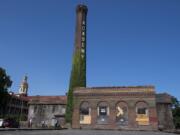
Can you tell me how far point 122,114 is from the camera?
41625mm

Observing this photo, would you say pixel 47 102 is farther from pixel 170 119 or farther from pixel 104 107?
pixel 170 119

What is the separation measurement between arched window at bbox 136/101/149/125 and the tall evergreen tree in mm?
13000

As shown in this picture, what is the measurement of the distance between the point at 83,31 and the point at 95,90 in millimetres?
15700

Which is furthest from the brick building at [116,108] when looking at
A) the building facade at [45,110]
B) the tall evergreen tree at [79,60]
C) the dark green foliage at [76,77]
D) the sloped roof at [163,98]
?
the building facade at [45,110]

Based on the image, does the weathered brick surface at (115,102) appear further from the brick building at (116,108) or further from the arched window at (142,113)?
the arched window at (142,113)

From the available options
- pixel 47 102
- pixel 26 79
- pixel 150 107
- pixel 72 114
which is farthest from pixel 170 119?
pixel 26 79

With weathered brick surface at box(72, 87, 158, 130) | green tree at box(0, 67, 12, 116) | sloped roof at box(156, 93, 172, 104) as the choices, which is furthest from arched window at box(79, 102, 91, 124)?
green tree at box(0, 67, 12, 116)

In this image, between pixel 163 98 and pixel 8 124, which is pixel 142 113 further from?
pixel 8 124

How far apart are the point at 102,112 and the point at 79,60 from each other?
13.0m

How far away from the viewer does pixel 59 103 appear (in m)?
60.8

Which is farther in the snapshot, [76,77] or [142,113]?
[76,77]

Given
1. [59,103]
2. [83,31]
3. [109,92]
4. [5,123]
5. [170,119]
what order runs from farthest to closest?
[59,103]
[83,31]
[170,119]
[109,92]
[5,123]

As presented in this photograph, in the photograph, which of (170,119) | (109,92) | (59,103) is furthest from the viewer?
(59,103)

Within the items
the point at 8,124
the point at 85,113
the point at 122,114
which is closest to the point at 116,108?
the point at 122,114
